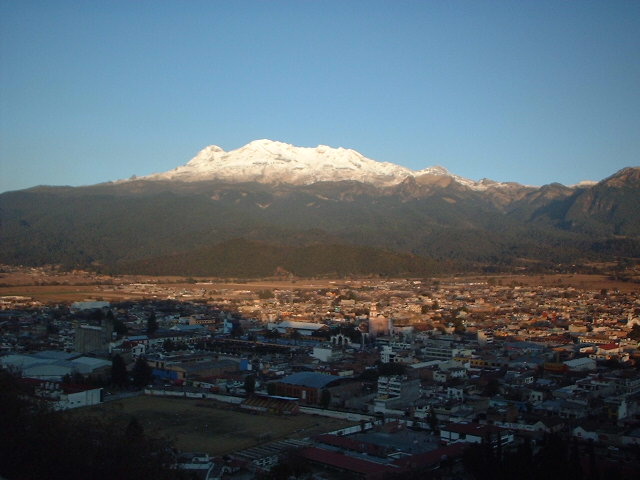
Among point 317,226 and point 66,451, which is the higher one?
point 317,226

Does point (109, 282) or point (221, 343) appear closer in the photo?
point (221, 343)

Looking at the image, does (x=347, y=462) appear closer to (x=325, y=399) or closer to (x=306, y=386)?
(x=325, y=399)

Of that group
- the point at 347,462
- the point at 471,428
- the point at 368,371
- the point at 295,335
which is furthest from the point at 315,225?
the point at 347,462

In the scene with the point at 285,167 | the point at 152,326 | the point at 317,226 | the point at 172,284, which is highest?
the point at 285,167

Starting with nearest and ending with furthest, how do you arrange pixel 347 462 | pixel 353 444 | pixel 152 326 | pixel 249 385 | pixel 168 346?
pixel 347 462, pixel 353 444, pixel 249 385, pixel 168 346, pixel 152 326

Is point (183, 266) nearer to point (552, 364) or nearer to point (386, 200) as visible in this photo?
point (552, 364)

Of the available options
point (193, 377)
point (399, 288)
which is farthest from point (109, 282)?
point (193, 377)

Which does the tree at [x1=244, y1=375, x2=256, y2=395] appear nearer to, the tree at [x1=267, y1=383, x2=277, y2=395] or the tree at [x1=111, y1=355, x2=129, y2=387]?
the tree at [x1=267, y1=383, x2=277, y2=395]
